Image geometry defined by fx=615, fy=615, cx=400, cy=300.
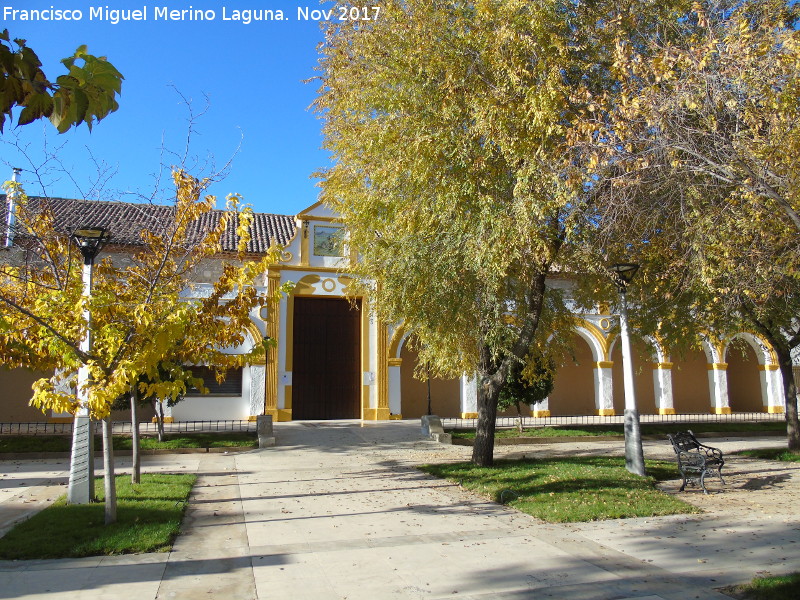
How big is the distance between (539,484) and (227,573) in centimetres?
537

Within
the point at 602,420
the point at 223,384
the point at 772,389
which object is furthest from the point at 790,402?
the point at 223,384

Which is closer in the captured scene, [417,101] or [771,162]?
[771,162]

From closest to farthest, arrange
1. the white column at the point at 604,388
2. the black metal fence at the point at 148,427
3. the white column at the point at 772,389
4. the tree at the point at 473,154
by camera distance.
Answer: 1. the tree at the point at 473,154
2. the black metal fence at the point at 148,427
3. the white column at the point at 604,388
4. the white column at the point at 772,389

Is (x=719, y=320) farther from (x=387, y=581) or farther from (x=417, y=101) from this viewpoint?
(x=387, y=581)

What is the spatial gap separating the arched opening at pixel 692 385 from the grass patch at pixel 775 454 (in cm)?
1243

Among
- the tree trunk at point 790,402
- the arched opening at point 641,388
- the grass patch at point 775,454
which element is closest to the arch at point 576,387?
the arched opening at point 641,388

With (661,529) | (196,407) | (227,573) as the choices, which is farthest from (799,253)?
(196,407)

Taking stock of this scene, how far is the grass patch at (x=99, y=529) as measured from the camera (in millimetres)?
5988

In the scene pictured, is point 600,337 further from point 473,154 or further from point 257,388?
point 473,154

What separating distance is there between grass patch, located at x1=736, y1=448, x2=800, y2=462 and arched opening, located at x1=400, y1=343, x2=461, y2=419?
11474 mm

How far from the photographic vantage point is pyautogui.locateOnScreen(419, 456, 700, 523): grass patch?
768 centimetres

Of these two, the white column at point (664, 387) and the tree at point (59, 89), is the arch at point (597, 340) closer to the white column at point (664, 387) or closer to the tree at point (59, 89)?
the white column at point (664, 387)

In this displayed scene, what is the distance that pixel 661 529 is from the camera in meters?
6.92

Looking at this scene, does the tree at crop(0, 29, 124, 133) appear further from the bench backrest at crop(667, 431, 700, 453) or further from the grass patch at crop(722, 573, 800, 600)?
the bench backrest at crop(667, 431, 700, 453)
